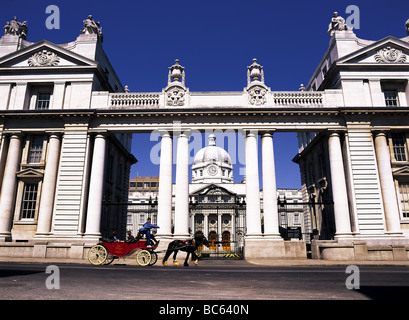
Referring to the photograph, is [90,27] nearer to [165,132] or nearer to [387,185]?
[165,132]

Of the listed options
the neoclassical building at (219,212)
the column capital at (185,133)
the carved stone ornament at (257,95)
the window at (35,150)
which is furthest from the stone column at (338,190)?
the neoclassical building at (219,212)

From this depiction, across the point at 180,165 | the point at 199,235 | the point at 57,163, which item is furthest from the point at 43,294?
the point at 57,163

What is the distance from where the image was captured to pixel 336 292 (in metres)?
7.20

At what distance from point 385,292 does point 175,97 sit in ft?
67.4

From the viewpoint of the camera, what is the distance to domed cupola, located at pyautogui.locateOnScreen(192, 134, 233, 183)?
101312 millimetres

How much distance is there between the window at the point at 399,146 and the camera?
24.2 meters

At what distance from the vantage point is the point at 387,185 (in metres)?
22.4

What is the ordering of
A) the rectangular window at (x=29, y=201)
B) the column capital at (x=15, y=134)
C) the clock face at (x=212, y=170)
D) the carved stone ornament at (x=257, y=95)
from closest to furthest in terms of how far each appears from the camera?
the rectangular window at (x=29, y=201) → the column capital at (x=15, y=134) → the carved stone ornament at (x=257, y=95) → the clock face at (x=212, y=170)

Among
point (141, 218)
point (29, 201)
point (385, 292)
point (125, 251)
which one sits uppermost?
point (141, 218)

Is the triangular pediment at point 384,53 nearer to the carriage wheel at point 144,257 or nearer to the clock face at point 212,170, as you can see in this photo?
the carriage wheel at point 144,257

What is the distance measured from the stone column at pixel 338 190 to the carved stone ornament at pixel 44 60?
23027mm

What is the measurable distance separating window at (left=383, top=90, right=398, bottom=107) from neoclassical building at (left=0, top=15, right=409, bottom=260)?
11 centimetres

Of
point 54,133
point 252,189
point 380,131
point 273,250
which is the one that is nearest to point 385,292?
point 273,250

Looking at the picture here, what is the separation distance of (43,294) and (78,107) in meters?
20.4
